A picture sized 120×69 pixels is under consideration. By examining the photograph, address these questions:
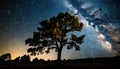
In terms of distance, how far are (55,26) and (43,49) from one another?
236 inches

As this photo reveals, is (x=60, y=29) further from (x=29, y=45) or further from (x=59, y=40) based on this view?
(x=29, y=45)

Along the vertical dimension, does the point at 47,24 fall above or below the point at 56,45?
above

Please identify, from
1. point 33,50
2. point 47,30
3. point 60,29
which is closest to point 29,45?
point 33,50

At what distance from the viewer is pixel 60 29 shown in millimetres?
42969

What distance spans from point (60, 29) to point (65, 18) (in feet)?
9.17

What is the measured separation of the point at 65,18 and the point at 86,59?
14.8 m

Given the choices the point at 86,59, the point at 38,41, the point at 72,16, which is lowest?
the point at 86,59

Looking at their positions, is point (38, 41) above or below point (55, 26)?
below

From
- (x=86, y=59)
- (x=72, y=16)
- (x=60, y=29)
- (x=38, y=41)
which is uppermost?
(x=72, y=16)

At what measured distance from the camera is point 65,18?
1700 inches

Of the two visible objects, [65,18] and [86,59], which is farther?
[86,59]

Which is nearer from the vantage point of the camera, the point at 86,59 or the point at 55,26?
the point at 55,26

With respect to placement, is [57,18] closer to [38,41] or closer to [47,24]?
[47,24]

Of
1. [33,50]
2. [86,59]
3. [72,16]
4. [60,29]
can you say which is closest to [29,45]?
[33,50]
